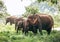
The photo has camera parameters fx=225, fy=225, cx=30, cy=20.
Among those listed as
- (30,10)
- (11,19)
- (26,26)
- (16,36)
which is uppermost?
(30,10)

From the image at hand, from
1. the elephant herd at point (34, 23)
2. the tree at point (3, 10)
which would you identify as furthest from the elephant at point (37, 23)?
the tree at point (3, 10)

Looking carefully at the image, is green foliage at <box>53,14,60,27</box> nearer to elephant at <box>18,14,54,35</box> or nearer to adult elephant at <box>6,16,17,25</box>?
elephant at <box>18,14,54,35</box>

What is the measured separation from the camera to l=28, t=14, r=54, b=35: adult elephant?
312 cm

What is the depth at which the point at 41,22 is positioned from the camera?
10.4 feet

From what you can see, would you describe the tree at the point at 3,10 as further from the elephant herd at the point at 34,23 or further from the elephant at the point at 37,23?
the elephant at the point at 37,23

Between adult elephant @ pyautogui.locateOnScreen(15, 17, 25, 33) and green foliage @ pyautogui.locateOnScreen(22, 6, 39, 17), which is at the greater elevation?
green foliage @ pyautogui.locateOnScreen(22, 6, 39, 17)

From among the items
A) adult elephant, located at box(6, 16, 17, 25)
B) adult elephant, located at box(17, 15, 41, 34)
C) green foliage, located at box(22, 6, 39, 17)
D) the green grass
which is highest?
green foliage, located at box(22, 6, 39, 17)

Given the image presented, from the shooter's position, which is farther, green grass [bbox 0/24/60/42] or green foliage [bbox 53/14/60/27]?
green foliage [bbox 53/14/60/27]

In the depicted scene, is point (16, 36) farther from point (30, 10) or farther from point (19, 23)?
point (30, 10)

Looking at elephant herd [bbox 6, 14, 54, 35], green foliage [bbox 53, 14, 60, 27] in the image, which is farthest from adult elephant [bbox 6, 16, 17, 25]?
green foliage [bbox 53, 14, 60, 27]

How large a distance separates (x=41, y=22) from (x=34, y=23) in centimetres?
10

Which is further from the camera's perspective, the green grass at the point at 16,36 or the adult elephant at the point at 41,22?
the adult elephant at the point at 41,22

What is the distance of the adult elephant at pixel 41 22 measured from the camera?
3121 mm

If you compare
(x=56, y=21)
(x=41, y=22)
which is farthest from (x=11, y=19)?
(x=56, y=21)
